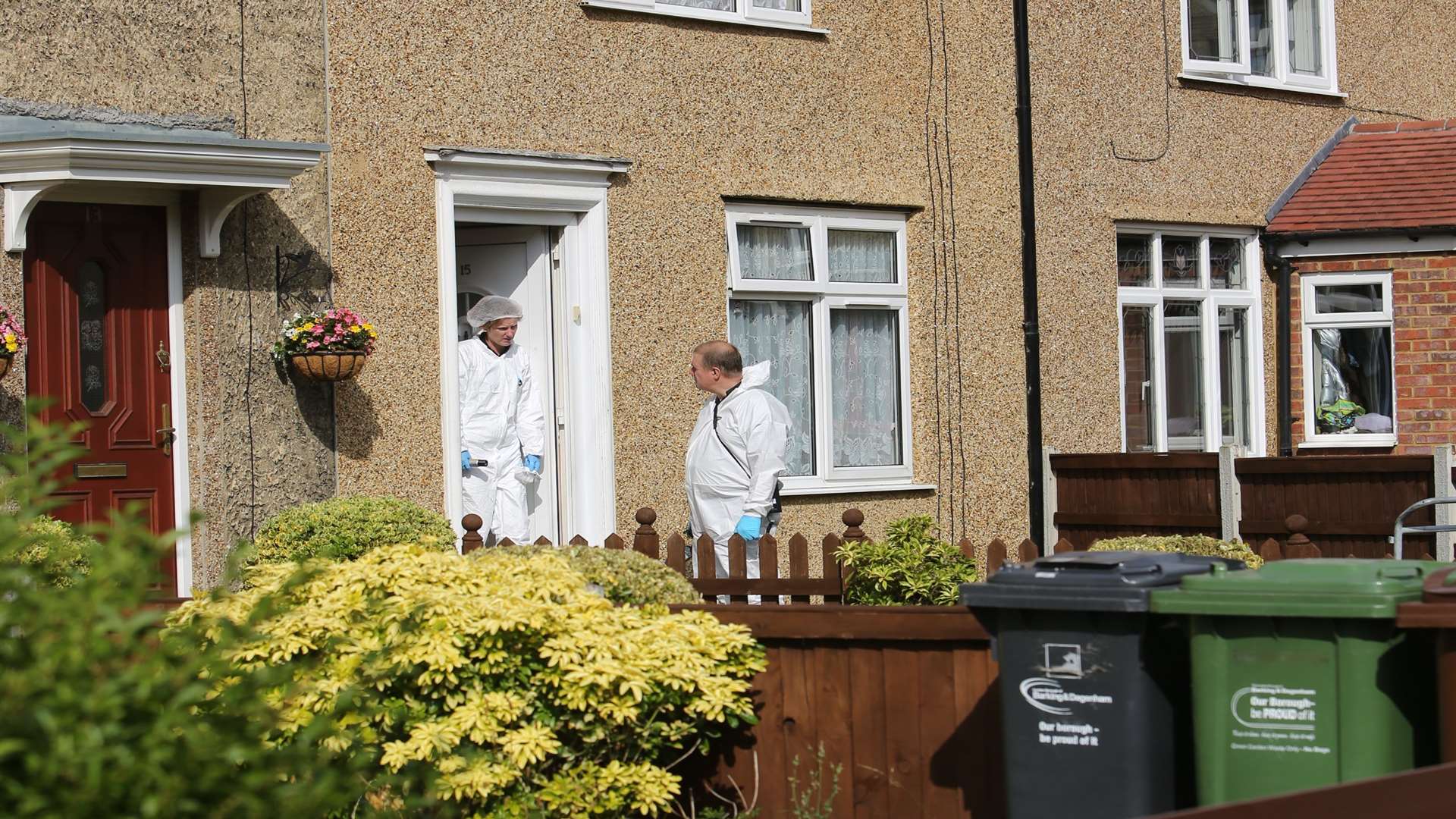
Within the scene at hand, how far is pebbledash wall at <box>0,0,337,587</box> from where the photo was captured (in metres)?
8.61

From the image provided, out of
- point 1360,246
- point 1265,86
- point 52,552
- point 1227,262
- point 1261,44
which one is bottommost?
point 52,552

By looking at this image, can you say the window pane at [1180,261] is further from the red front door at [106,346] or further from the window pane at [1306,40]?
the red front door at [106,346]

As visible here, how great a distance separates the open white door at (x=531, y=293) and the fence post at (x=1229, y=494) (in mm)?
4096

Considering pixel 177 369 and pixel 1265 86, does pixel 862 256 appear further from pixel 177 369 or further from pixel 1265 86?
pixel 177 369

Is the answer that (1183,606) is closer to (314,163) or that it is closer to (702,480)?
(702,480)

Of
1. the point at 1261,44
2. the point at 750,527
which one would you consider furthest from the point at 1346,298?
the point at 750,527

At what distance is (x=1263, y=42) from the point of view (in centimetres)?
1483

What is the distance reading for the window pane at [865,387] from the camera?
11.9 m

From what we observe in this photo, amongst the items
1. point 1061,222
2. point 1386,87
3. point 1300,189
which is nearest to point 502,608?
point 1061,222

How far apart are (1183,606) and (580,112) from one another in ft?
21.1

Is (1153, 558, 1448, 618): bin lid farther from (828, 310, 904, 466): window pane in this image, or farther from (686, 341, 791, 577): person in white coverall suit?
(828, 310, 904, 466): window pane

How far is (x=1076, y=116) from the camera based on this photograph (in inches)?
516

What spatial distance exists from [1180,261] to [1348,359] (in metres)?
1.77

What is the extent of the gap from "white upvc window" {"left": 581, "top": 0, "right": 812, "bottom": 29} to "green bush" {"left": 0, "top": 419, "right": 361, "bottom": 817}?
26.0ft
